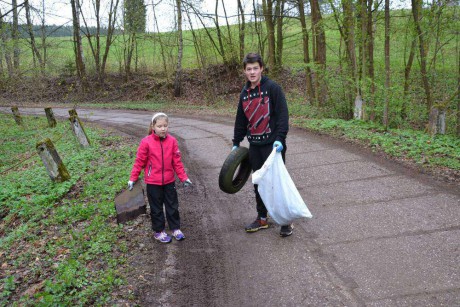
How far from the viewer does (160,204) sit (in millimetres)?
4895

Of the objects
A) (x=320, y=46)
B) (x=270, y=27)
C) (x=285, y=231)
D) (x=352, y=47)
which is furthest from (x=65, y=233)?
(x=270, y=27)

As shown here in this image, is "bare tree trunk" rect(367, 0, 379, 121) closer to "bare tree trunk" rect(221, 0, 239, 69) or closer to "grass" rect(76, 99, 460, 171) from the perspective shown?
"grass" rect(76, 99, 460, 171)

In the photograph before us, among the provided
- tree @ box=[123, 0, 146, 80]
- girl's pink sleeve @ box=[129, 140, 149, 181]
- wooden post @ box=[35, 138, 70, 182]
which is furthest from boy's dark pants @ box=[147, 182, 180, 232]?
tree @ box=[123, 0, 146, 80]

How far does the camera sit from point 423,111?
14.3 meters

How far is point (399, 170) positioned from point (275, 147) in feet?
11.6

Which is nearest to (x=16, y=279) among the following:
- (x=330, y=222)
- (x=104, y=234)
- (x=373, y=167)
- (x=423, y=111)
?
(x=104, y=234)

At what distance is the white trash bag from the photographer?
4.41 metres

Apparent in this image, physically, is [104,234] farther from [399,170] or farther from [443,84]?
[443,84]

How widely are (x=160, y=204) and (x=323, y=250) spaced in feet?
6.89

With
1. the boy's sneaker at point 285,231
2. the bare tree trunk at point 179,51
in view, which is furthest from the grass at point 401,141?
the bare tree trunk at point 179,51

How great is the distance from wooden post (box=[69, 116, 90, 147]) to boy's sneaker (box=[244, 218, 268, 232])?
23.7 ft

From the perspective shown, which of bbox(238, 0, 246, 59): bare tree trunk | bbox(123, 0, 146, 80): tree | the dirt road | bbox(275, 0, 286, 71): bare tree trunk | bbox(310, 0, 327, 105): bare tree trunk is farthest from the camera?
bbox(123, 0, 146, 80): tree

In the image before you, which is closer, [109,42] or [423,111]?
[423,111]

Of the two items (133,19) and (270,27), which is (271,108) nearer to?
(270,27)
